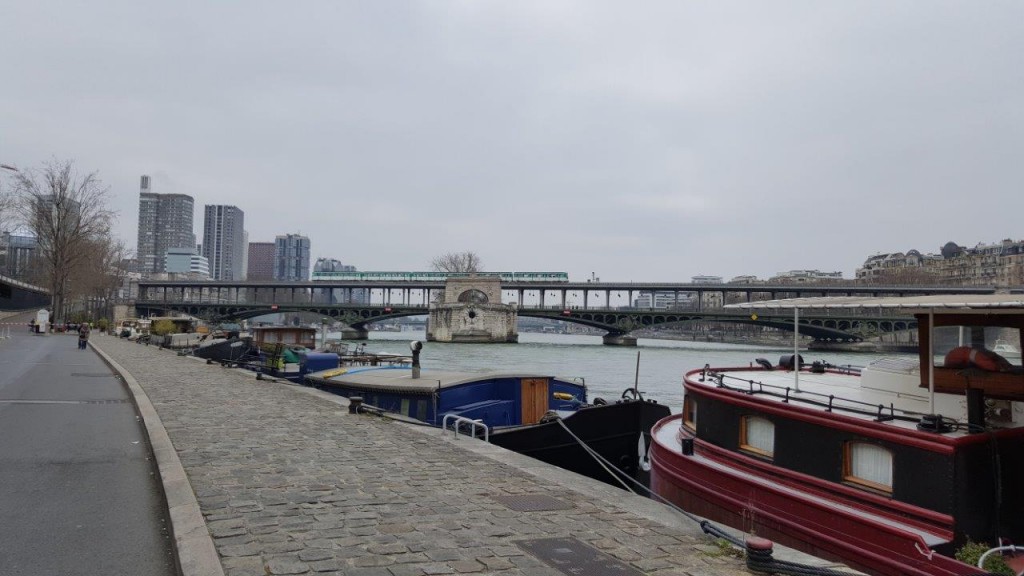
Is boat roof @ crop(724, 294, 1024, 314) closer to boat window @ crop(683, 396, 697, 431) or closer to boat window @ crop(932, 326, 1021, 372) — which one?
boat window @ crop(932, 326, 1021, 372)

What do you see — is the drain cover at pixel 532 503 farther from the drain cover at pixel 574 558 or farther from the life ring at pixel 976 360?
the life ring at pixel 976 360

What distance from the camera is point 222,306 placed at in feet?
309

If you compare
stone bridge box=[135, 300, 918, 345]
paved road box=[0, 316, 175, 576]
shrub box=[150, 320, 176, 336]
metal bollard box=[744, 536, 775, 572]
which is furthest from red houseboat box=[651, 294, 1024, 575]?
stone bridge box=[135, 300, 918, 345]

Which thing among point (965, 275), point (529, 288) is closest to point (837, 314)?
point (529, 288)

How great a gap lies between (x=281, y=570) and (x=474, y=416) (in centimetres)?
972

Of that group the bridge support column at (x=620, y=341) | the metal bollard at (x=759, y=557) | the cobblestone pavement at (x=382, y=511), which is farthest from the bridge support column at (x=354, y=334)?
the metal bollard at (x=759, y=557)

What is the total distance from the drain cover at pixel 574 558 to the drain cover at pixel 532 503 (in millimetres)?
1023

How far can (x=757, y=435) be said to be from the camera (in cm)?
980

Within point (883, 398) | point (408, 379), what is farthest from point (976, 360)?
point (408, 379)

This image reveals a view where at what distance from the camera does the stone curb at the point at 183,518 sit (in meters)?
4.83

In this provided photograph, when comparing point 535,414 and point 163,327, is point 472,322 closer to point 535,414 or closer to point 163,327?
point 163,327

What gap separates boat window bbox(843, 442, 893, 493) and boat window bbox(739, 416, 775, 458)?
1.22m

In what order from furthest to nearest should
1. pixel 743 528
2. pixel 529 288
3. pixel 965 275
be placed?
pixel 965 275
pixel 529 288
pixel 743 528

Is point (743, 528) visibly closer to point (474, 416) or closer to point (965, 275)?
point (474, 416)
